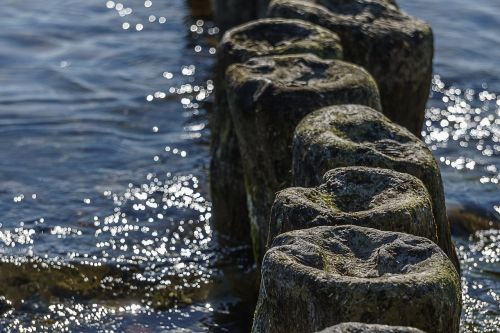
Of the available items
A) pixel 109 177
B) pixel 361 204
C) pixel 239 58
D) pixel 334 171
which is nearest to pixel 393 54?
pixel 239 58

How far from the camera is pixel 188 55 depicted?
12.6 m

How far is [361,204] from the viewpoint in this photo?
4.64 metres

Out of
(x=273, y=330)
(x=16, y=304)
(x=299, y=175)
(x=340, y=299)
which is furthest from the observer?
(x=16, y=304)

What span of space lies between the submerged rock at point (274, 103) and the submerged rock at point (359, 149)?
38 centimetres

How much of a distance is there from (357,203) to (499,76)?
7.49m

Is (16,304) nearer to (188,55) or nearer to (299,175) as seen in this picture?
(299,175)

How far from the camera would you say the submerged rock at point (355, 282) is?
376 cm

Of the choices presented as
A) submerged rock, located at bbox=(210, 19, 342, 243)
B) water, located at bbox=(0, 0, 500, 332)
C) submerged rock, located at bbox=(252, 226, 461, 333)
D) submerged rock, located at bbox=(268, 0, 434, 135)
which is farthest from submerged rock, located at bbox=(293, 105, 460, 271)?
submerged rock, located at bbox=(268, 0, 434, 135)

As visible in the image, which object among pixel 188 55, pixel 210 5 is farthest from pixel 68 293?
pixel 210 5

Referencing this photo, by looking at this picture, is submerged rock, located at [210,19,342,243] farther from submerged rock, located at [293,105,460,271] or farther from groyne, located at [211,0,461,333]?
submerged rock, located at [293,105,460,271]

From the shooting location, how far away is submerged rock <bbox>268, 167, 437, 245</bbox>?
444 cm

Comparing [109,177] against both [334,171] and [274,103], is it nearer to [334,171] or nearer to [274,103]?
[274,103]

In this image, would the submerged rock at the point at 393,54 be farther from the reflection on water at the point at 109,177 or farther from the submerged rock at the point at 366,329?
the submerged rock at the point at 366,329

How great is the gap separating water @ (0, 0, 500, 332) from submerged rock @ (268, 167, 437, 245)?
1.97 m
